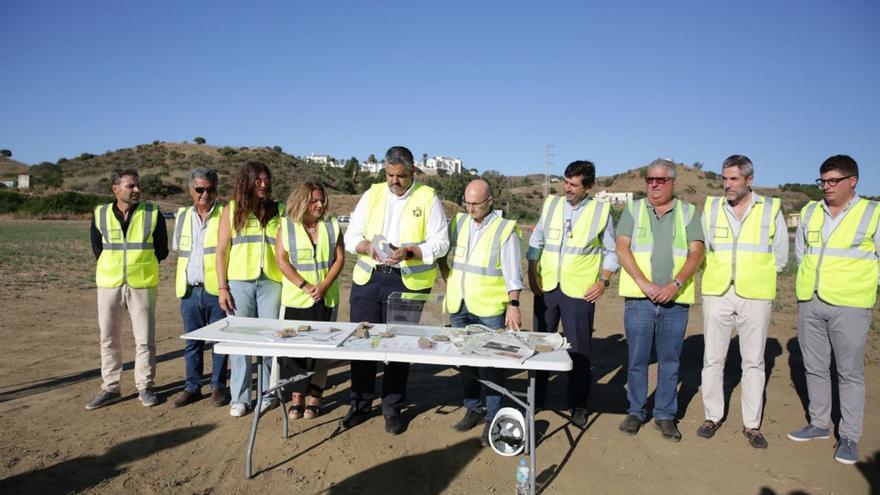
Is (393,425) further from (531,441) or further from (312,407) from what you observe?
(531,441)

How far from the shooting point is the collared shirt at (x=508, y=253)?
14.6 ft

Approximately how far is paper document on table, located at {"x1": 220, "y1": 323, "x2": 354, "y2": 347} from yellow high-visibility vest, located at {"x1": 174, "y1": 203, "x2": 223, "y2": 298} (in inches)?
44.1

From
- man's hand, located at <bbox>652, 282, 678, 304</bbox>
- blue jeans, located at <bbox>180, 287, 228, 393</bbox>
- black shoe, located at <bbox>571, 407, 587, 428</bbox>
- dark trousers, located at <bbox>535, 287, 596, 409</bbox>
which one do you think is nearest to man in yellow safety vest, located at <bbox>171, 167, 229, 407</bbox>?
blue jeans, located at <bbox>180, 287, 228, 393</bbox>

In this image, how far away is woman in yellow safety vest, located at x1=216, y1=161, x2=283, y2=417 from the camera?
4828mm

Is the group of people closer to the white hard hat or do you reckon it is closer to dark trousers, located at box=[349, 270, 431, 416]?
dark trousers, located at box=[349, 270, 431, 416]

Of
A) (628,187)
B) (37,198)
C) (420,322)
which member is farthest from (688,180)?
(420,322)

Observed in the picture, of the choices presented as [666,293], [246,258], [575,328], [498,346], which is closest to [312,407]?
[246,258]

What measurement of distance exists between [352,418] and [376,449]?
51 centimetres

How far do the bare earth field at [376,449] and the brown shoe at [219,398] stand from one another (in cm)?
7

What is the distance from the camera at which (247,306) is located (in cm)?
496

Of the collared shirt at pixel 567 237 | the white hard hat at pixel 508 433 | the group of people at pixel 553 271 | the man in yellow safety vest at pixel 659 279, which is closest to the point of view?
the white hard hat at pixel 508 433

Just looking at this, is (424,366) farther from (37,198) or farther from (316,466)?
(37,198)

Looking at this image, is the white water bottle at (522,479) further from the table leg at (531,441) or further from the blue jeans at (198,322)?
the blue jeans at (198,322)

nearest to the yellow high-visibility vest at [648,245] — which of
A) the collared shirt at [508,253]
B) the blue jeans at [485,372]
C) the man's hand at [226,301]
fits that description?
the collared shirt at [508,253]
